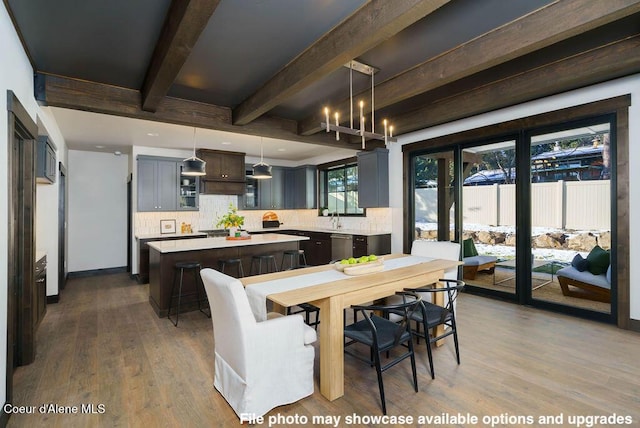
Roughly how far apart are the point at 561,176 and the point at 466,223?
1382 mm

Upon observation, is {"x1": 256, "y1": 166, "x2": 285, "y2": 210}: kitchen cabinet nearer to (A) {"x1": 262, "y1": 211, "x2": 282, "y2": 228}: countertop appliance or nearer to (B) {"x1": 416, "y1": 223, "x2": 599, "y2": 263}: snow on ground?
(A) {"x1": 262, "y1": 211, "x2": 282, "y2": 228}: countertop appliance

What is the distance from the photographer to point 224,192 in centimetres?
710

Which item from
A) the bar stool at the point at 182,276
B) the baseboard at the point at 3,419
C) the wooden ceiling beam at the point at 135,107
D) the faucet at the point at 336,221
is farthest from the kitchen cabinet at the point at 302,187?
the baseboard at the point at 3,419

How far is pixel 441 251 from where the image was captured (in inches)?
154

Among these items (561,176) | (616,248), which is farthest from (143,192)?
(616,248)

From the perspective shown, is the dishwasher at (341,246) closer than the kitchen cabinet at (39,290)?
No

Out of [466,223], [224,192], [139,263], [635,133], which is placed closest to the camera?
[635,133]

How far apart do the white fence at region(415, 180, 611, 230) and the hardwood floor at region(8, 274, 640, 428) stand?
1.18m

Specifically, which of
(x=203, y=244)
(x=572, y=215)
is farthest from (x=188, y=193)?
(x=572, y=215)

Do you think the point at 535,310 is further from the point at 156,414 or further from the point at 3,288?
the point at 3,288

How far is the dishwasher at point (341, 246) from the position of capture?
6.33 metres

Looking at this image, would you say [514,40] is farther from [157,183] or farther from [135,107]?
[157,183]

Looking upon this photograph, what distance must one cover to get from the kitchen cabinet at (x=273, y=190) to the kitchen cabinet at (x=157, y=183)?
1968mm

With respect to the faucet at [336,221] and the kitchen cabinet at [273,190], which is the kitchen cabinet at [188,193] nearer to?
the kitchen cabinet at [273,190]
